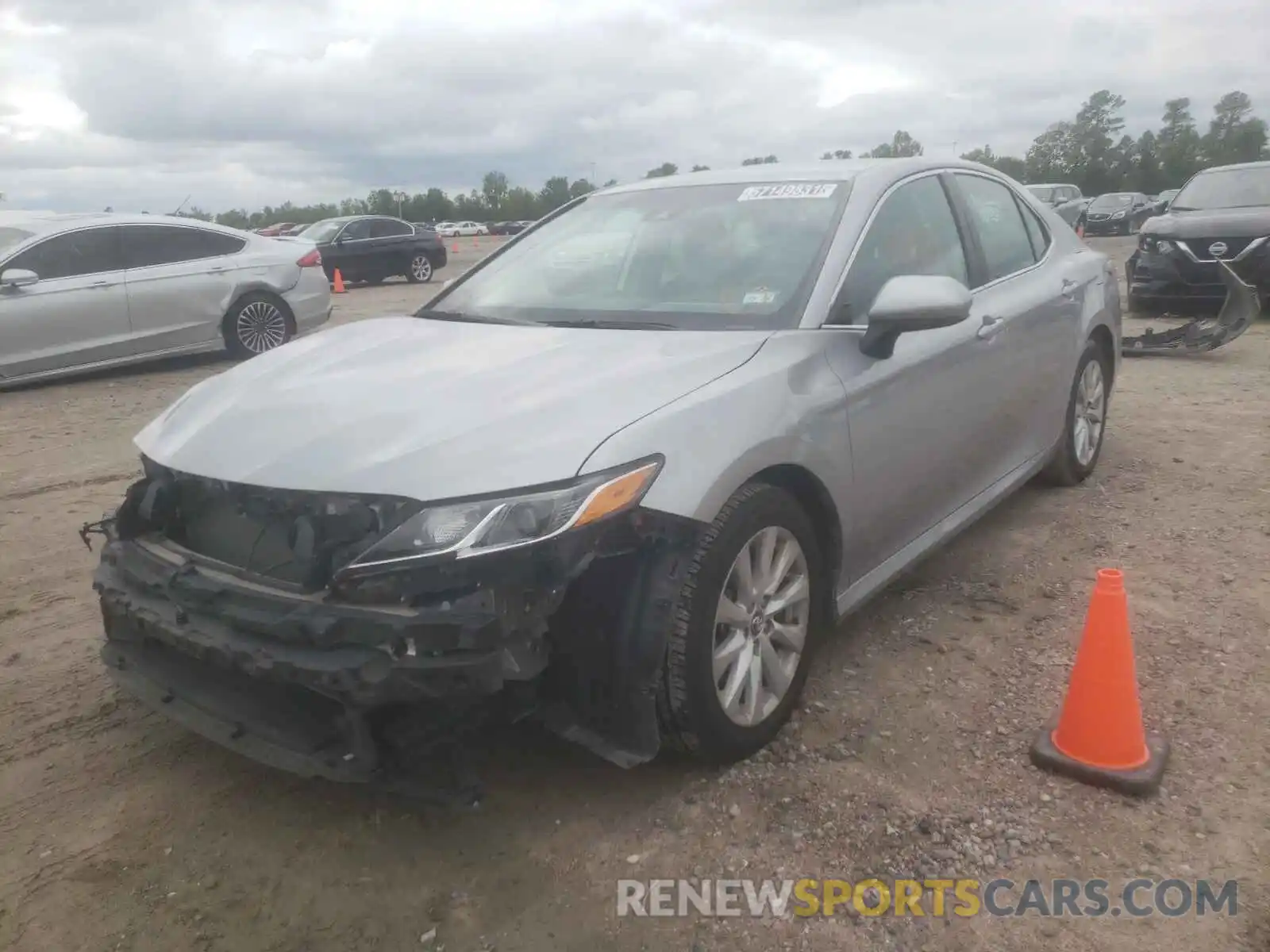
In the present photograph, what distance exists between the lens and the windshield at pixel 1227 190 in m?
10.8

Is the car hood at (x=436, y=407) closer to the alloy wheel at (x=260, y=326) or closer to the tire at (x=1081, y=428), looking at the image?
the tire at (x=1081, y=428)

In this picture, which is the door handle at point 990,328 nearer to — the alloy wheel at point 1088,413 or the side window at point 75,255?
the alloy wheel at point 1088,413

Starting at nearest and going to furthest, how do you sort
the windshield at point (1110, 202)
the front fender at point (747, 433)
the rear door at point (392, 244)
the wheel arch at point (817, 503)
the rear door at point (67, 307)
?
1. the front fender at point (747, 433)
2. the wheel arch at point (817, 503)
3. the rear door at point (67, 307)
4. the rear door at point (392, 244)
5. the windshield at point (1110, 202)

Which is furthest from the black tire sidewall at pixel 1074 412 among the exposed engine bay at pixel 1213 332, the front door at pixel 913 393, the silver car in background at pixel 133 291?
the silver car in background at pixel 133 291

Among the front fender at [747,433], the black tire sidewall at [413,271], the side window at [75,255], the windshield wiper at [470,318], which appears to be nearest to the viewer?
the front fender at [747,433]

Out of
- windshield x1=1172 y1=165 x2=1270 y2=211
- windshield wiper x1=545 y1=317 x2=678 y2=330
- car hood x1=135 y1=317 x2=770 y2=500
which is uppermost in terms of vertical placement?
windshield x1=1172 y1=165 x2=1270 y2=211

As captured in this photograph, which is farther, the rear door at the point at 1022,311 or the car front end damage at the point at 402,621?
the rear door at the point at 1022,311

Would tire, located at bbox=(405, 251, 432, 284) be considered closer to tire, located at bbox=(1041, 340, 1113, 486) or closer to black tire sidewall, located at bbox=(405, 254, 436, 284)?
black tire sidewall, located at bbox=(405, 254, 436, 284)

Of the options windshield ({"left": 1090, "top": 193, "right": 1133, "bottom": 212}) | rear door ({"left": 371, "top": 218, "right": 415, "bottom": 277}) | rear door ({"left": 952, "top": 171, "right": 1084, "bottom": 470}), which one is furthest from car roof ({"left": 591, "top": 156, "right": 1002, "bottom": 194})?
windshield ({"left": 1090, "top": 193, "right": 1133, "bottom": 212})

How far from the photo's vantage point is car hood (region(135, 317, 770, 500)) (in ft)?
7.43

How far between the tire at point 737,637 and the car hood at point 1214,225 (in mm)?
9273

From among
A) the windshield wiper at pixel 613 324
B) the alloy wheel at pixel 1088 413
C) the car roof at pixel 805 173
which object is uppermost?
the car roof at pixel 805 173

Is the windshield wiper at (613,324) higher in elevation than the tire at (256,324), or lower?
higher

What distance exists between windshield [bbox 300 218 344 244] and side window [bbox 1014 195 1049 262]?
16.8 metres
